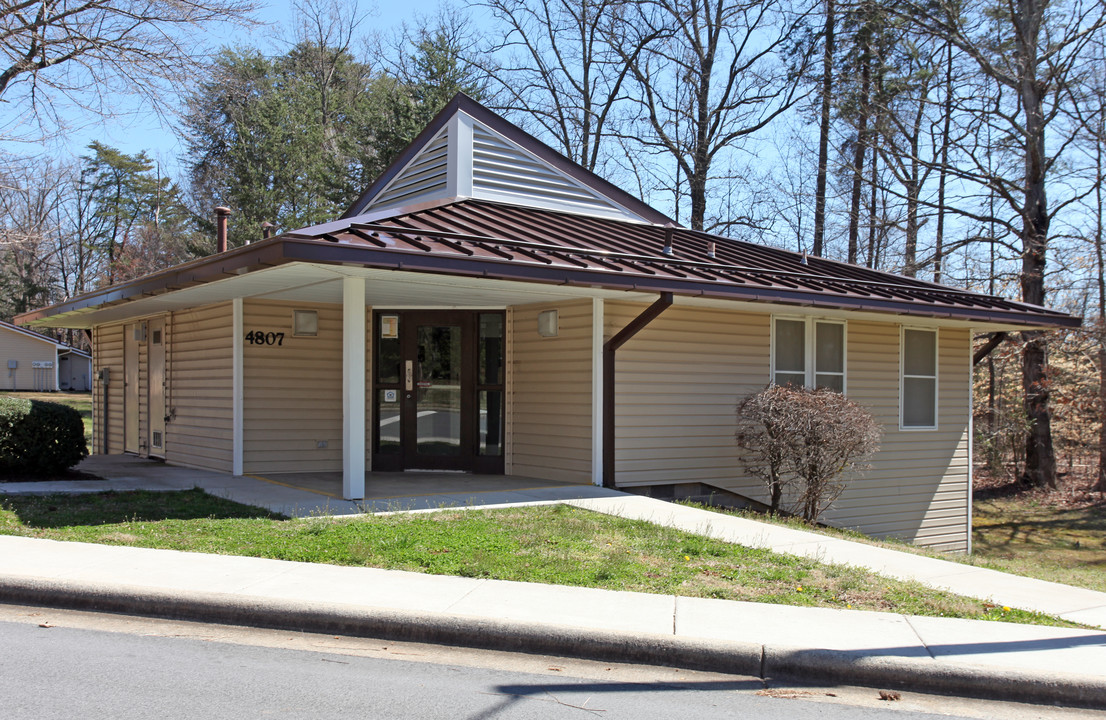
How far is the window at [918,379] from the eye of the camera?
44.6 ft

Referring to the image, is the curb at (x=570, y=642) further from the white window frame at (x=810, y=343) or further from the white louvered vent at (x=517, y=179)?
the white louvered vent at (x=517, y=179)

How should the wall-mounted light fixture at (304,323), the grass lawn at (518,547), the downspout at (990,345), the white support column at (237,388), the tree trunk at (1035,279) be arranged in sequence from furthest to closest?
the tree trunk at (1035,279)
the downspout at (990,345)
the wall-mounted light fixture at (304,323)
the white support column at (237,388)
the grass lawn at (518,547)

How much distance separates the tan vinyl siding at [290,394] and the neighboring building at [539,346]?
29 mm

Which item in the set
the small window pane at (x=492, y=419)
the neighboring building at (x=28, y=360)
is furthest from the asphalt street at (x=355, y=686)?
the neighboring building at (x=28, y=360)

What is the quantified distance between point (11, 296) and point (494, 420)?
5017cm

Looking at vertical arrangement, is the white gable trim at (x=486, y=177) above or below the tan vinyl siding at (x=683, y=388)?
above

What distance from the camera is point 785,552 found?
7453 millimetres

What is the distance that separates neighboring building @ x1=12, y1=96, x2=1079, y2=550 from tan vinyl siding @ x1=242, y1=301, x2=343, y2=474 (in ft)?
0.09

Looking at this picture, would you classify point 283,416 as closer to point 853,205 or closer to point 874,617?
point 874,617

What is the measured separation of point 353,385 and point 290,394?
330cm

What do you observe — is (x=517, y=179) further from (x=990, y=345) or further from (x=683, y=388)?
(x=990, y=345)

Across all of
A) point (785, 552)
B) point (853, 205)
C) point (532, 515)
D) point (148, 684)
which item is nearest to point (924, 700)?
point (785, 552)

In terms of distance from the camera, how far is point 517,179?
1311 centimetres

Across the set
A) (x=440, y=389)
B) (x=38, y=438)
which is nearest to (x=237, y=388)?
(x=38, y=438)
